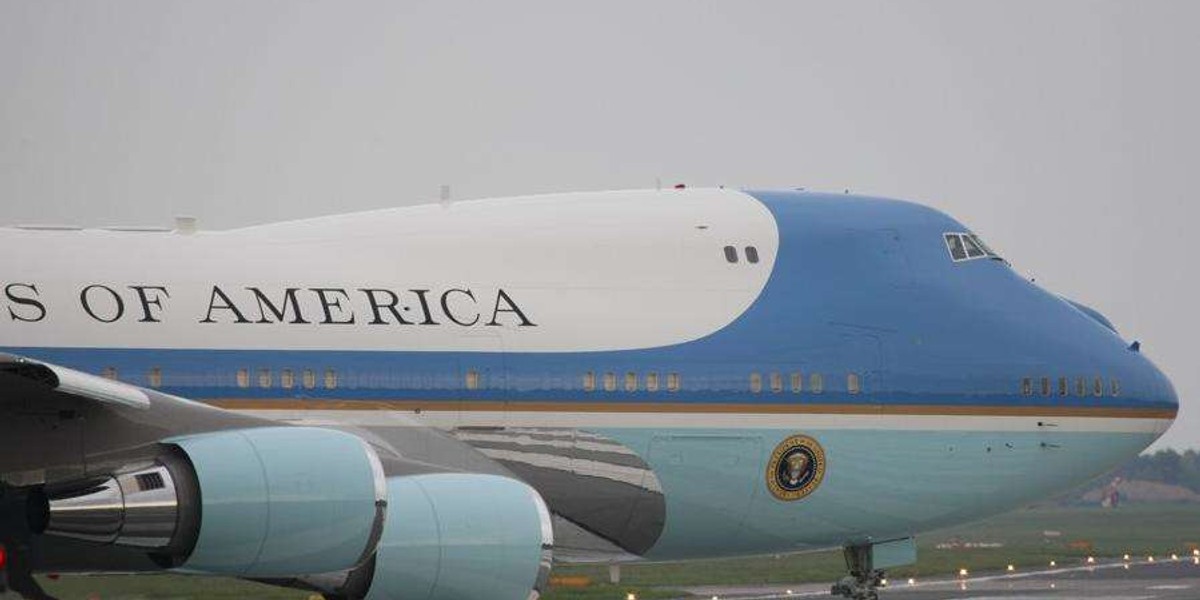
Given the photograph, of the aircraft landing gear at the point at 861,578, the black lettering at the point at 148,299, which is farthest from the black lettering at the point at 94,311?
the aircraft landing gear at the point at 861,578

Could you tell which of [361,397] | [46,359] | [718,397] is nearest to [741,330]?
[718,397]

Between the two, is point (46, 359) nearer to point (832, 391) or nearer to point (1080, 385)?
point (832, 391)

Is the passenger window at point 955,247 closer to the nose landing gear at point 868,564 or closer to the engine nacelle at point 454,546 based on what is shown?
the nose landing gear at point 868,564

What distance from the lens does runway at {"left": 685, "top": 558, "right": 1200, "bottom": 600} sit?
1321 inches

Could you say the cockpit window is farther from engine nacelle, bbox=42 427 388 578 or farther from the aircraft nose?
engine nacelle, bbox=42 427 388 578

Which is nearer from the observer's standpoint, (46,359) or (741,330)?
(46,359)

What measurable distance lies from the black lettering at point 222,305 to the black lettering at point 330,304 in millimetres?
857

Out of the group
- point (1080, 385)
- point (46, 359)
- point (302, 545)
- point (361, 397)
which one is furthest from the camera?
point (1080, 385)

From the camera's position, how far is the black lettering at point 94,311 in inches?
803

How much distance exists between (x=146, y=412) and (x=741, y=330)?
7960mm

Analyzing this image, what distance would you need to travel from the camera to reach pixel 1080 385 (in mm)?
25172

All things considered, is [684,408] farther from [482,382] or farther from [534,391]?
[482,382]

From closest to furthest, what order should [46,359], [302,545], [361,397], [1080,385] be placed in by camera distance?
[302,545] → [46,359] → [361,397] → [1080,385]

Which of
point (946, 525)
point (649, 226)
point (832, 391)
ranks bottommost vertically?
point (946, 525)
